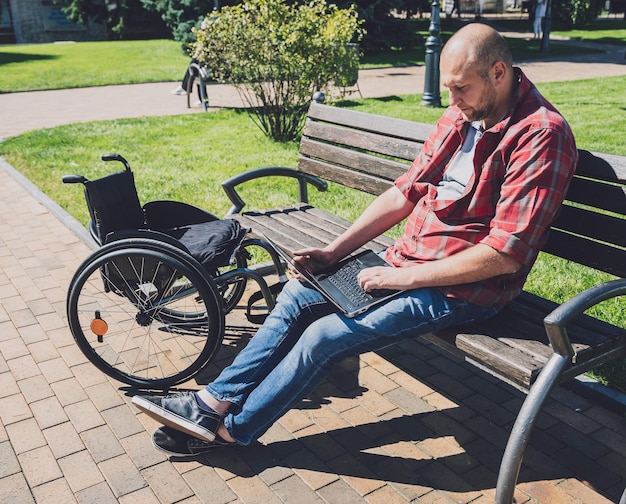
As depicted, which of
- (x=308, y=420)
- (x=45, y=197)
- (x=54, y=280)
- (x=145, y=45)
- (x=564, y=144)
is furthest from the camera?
(x=145, y=45)

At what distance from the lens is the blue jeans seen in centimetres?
273

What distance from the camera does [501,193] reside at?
8.50 ft

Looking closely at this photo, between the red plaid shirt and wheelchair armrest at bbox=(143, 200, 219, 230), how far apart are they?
1.29m

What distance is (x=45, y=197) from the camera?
681 cm

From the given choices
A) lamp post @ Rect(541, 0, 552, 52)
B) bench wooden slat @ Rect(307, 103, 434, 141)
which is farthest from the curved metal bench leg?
lamp post @ Rect(541, 0, 552, 52)

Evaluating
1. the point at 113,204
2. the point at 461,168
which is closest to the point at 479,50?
the point at 461,168

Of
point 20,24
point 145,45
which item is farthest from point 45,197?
point 20,24

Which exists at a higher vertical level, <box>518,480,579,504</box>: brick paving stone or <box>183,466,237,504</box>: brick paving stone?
<box>183,466,237,504</box>: brick paving stone

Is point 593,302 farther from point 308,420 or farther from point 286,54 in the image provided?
point 286,54

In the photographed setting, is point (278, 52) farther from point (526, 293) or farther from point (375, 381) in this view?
point (526, 293)

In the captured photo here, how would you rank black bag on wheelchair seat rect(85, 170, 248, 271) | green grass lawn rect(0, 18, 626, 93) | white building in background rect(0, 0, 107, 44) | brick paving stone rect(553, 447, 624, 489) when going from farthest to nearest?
white building in background rect(0, 0, 107, 44), green grass lawn rect(0, 18, 626, 93), black bag on wheelchair seat rect(85, 170, 248, 271), brick paving stone rect(553, 447, 624, 489)

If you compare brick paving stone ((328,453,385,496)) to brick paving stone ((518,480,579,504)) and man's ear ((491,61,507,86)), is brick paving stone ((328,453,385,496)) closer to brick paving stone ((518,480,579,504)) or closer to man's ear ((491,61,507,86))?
brick paving stone ((518,480,579,504))

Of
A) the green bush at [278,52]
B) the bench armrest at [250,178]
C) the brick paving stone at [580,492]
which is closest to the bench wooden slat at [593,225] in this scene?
the brick paving stone at [580,492]

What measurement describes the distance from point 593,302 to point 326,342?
3.17 ft
